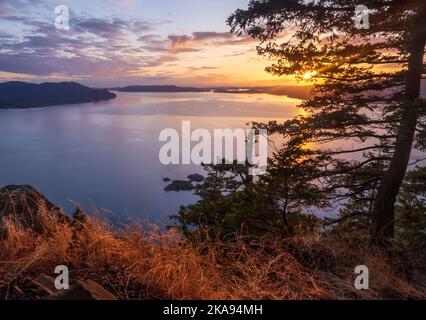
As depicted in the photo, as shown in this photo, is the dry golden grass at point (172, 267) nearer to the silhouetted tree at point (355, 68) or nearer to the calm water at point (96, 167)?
the silhouetted tree at point (355, 68)

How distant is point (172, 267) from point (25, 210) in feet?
9.48

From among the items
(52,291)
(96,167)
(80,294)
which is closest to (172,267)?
(80,294)

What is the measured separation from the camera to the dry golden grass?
3.08 m

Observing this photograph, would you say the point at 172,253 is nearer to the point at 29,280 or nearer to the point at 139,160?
the point at 29,280

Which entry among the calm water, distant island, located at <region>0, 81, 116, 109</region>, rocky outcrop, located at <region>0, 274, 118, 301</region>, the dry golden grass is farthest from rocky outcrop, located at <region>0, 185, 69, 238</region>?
distant island, located at <region>0, 81, 116, 109</region>

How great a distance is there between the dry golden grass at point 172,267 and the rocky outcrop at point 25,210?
0.07 m

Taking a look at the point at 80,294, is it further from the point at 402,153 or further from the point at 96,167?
the point at 96,167

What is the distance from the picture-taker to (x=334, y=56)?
869 cm

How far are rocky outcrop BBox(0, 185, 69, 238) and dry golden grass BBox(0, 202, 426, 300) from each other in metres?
0.07

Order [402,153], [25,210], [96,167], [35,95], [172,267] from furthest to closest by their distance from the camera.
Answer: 1. [35,95]
2. [96,167]
3. [402,153]
4. [25,210]
5. [172,267]

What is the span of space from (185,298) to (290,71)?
730 cm

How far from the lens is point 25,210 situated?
4.84 meters

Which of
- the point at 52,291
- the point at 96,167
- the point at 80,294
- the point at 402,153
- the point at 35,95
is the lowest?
the point at 96,167

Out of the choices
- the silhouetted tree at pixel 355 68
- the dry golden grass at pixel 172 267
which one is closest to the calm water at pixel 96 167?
the silhouetted tree at pixel 355 68
